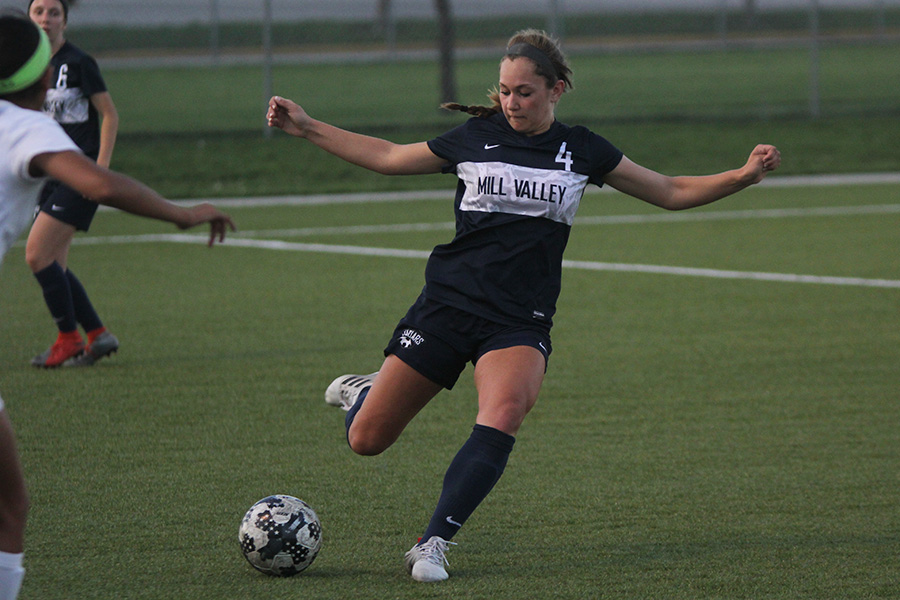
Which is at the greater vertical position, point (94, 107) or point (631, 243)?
point (94, 107)

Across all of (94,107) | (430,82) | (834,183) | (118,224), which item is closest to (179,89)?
(430,82)

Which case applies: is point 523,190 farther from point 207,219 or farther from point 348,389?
point 207,219

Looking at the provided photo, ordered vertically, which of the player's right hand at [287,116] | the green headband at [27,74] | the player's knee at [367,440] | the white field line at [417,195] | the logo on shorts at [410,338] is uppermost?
the green headband at [27,74]

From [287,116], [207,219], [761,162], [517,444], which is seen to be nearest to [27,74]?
[207,219]

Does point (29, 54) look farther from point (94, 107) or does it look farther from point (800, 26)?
point (800, 26)

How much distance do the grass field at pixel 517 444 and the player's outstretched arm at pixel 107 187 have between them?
155 cm

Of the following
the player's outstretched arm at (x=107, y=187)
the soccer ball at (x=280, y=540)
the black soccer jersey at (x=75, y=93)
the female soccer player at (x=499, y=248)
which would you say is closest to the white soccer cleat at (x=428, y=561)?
the female soccer player at (x=499, y=248)

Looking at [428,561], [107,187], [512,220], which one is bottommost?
[428,561]

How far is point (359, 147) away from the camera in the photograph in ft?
17.2

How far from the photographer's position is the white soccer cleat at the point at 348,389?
18.7 ft

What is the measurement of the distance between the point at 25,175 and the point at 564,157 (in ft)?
7.23

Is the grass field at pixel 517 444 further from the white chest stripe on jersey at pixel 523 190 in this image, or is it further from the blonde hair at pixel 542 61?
the blonde hair at pixel 542 61

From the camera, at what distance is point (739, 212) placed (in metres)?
16.8

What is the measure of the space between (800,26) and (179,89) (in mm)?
21706
